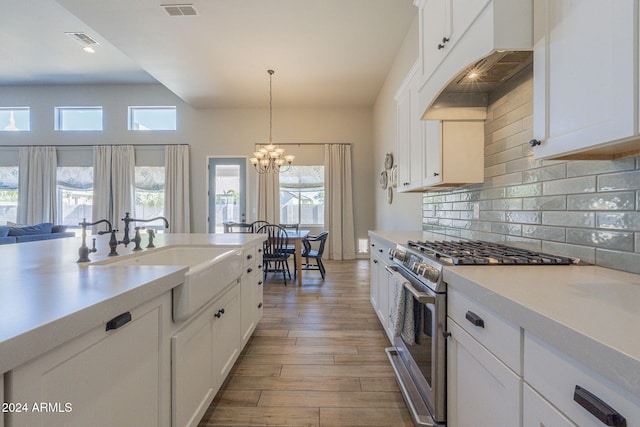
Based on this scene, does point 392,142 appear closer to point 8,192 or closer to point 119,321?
point 119,321

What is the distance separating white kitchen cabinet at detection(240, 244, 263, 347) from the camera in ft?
6.70

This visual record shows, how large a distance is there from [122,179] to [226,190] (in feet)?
7.46

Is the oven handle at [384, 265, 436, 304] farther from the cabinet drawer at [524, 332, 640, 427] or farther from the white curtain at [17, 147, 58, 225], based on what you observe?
the white curtain at [17, 147, 58, 225]

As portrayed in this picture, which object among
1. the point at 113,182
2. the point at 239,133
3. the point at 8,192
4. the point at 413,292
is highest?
the point at 239,133

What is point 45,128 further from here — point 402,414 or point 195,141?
point 402,414

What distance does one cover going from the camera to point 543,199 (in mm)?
1397

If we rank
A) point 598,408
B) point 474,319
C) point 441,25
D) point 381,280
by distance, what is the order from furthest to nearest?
point 381,280, point 441,25, point 474,319, point 598,408

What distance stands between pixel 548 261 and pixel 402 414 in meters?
1.12

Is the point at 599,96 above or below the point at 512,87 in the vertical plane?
below

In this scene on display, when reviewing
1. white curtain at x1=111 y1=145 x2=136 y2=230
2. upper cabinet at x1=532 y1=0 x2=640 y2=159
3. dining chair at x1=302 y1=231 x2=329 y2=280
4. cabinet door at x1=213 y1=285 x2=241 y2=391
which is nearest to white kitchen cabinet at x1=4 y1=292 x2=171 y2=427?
cabinet door at x1=213 y1=285 x2=241 y2=391

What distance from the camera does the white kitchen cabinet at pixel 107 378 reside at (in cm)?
59

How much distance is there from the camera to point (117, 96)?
20.6ft

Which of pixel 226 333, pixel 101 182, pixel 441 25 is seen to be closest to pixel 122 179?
pixel 101 182

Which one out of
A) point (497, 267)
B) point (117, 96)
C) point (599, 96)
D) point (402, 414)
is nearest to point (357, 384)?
point (402, 414)
